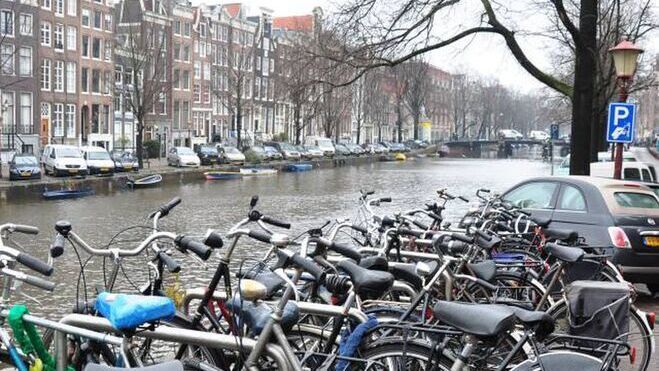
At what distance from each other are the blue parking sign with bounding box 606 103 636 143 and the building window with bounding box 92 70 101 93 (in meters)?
46.8

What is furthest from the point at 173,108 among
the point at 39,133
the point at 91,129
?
the point at 39,133

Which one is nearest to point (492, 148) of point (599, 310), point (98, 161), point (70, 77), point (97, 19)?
point (97, 19)

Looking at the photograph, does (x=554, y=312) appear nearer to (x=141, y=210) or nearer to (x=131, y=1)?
(x=141, y=210)

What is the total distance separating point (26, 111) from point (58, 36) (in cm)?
606

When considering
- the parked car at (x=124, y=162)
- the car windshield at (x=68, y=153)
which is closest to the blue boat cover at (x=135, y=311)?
the car windshield at (x=68, y=153)

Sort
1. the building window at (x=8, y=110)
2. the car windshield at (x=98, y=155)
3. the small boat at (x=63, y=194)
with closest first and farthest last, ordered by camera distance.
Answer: the small boat at (x=63, y=194) → the car windshield at (x=98, y=155) → the building window at (x=8, y=110)

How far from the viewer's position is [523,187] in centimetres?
1027

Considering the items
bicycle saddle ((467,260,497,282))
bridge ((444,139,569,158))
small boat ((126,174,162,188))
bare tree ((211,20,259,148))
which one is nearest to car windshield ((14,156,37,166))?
small boat ((126,174,162,188))

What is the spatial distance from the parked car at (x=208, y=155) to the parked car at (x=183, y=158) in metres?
1.64

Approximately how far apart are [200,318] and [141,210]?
21.2 meters

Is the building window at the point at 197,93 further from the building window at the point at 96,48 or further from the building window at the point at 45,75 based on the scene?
the building window at the point at 45,75

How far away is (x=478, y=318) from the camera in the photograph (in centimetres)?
309

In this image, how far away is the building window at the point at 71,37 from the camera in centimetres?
5034

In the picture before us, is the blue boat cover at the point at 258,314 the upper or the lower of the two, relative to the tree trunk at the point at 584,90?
lower
